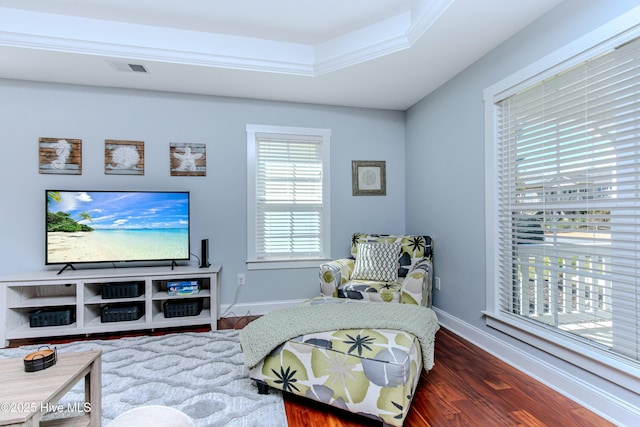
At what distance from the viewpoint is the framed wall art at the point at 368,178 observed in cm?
375

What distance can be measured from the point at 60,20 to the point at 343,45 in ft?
7.24

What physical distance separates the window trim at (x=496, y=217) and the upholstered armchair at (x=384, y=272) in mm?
538

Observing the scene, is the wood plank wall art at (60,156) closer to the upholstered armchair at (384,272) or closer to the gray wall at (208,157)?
→ the gray wall at (208,157)

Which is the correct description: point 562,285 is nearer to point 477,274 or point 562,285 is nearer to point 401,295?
point 477,274

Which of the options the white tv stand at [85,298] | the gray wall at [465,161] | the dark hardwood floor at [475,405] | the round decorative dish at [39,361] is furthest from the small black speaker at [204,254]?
the gray wall at [465,161]

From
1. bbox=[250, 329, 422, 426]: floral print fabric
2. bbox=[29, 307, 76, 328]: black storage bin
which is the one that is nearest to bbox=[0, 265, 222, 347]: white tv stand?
bbox=[29, 307, 76, 328]: black storage bin

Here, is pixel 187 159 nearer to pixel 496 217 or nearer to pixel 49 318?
pixel 49 318

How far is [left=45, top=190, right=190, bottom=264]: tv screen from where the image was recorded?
115 inches

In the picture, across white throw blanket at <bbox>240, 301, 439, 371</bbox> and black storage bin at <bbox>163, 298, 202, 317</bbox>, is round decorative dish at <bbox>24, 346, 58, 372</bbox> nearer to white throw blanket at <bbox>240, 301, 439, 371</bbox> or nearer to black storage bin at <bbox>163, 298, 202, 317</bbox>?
white throw blanket at <bbox>240, 301, 439, 371</bbox>

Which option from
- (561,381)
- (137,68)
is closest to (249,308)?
(137,68)

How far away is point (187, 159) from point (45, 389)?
8.28 feet

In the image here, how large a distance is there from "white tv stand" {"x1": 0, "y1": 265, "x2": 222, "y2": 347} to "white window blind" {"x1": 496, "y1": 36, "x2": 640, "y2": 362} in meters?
2.57

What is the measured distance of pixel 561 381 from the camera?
1.91 meters

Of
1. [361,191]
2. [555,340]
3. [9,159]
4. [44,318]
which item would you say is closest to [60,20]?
[9,159]
